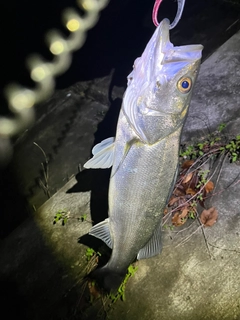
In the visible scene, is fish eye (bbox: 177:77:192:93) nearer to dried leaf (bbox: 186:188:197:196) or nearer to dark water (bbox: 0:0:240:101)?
dried leaf (bbox: 186:188:197:196)

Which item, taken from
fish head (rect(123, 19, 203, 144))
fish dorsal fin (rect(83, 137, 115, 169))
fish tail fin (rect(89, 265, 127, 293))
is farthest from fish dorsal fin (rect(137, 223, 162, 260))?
fish head (rect(123, 19, 203, 144))

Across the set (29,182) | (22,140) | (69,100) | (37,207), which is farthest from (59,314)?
(69,100)

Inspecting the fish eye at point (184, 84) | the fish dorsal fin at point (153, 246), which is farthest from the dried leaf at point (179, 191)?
the fish eye at point (184, 84)

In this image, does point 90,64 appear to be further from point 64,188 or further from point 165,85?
point 165,85

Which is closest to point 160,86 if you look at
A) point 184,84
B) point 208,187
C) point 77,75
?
point 184,84

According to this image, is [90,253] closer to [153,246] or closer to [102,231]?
[102,231]

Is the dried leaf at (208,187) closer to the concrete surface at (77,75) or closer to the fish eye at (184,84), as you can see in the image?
the fish eye at (184,84)
